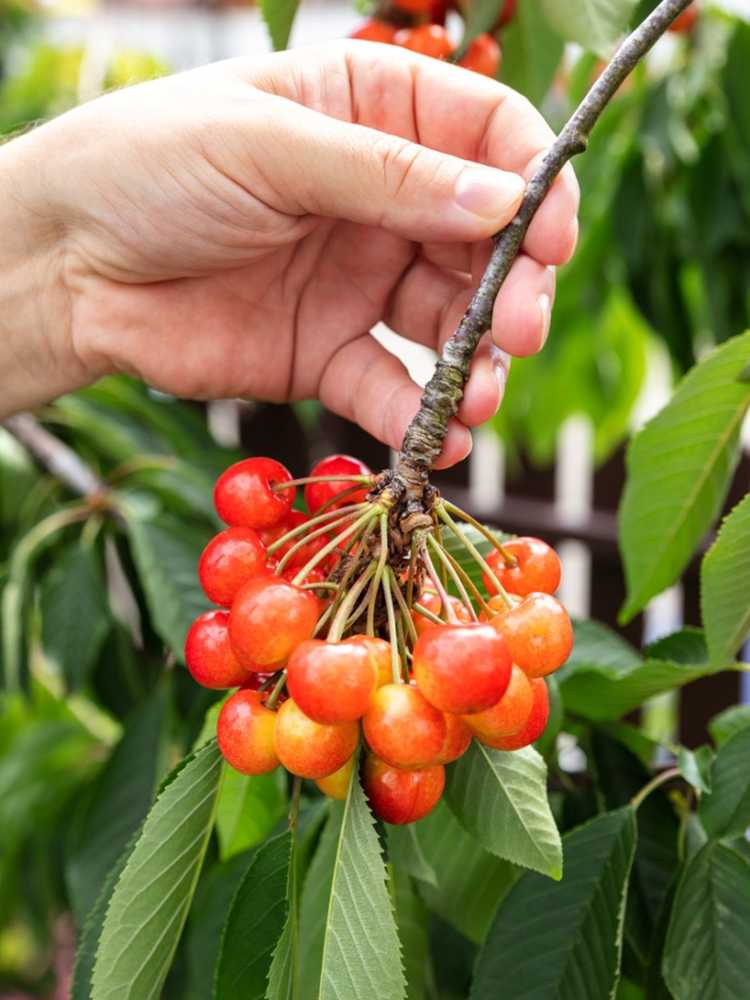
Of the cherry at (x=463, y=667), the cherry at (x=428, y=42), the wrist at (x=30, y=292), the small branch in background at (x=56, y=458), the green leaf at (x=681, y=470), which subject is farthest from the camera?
the small branch in background at (x=56, y=458)

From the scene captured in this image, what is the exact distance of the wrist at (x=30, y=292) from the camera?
0.92 metres

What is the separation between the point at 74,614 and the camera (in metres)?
1.20

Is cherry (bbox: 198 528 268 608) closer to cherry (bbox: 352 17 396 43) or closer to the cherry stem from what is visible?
the cherry stem

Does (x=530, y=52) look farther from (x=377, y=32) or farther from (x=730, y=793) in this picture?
(x=730, y=793)

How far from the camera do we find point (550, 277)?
0.76 m

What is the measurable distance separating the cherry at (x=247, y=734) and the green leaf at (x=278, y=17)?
591 millimetres

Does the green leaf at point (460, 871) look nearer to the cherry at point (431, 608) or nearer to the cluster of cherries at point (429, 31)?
the cherry at point (431, 608)

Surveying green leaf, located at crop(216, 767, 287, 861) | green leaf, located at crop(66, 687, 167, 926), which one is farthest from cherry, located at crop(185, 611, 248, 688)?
green leaf, located at crop(66, 687, 167, 926)

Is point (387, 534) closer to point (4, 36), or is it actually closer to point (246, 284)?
point (246, 284)

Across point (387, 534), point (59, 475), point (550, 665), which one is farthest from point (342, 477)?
Result: point (59, 475)

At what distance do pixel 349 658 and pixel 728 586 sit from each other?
311 mm

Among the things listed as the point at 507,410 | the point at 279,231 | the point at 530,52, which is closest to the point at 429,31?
the point at 530,52

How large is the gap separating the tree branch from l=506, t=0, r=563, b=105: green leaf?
1.30 ft

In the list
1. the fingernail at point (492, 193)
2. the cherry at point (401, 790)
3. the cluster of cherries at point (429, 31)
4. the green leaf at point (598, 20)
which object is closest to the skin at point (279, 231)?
the fingernail at point (492, 193)
